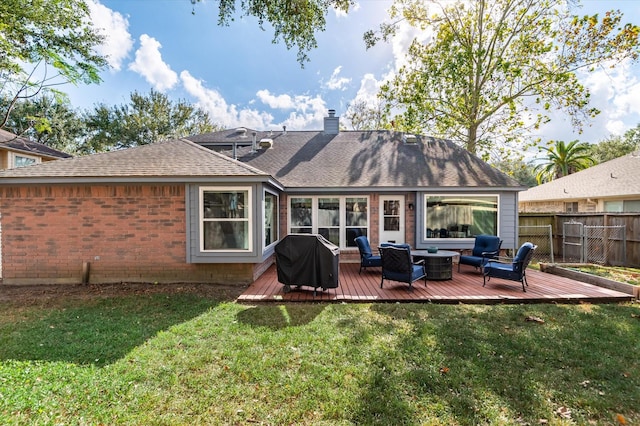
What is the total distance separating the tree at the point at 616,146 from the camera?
2924 centimetres

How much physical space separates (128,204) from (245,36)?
20.8ft

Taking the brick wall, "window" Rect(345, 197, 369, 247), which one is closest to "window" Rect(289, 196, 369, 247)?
"window" Rect(345, 197, 369, 247)

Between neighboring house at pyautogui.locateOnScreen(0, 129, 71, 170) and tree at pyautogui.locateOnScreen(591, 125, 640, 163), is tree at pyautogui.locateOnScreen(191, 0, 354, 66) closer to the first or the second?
neighboring house at pyautogui.locateOnScreen(0, 129, 71, 170)

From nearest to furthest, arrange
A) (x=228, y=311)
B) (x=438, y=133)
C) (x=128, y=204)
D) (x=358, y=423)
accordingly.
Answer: (x=358, y=423) → (x=228, y=311) → (x=128, y=204) → (x=438, y=133)

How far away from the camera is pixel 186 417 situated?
2621mm

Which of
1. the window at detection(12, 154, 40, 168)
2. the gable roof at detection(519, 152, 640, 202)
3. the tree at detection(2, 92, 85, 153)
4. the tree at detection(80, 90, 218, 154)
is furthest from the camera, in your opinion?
the tree at detection(80, 90, 218, 154)

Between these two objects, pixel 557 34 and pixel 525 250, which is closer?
pixel 525 250

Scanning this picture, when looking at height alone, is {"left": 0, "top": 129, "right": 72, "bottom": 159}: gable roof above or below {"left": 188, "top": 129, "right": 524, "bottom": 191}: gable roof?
above

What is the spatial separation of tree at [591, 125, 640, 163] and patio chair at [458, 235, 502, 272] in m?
30.8

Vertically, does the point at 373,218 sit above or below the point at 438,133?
below

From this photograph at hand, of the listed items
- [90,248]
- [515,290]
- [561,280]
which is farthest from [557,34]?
[90,248]

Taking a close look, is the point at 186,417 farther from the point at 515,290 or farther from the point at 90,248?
the point at 515,290

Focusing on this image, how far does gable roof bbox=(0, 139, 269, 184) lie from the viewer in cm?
662

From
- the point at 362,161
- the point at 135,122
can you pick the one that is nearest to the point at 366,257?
the point at 362,161
